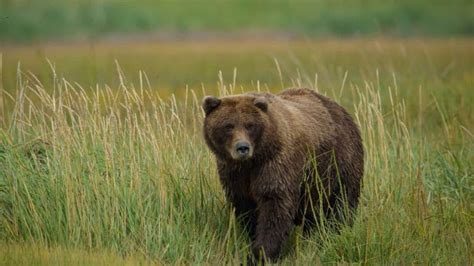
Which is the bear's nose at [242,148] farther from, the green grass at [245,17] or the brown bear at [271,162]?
the green grass at [245,17]

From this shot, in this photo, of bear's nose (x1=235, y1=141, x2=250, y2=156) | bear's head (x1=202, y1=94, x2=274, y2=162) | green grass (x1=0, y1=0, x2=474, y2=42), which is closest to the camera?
bear's nose (x1=235, y1=141, x2=250, y2=156)

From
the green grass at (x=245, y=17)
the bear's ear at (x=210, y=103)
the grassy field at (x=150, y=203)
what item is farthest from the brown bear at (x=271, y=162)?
the green grass at (x=245, y=17)

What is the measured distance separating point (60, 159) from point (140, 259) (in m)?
1.39

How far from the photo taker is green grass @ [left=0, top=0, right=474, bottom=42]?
88.6 ft

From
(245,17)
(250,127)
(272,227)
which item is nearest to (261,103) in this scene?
(250,127)

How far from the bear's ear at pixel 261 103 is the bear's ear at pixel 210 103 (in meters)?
0.29

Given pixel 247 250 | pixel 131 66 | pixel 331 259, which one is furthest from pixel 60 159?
pixel 131 66

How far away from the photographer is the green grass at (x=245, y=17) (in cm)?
2700

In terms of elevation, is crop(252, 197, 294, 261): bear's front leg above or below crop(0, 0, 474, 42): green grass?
above

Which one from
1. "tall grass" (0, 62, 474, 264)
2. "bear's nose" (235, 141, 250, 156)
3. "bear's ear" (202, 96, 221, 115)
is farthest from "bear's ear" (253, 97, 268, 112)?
"tall grass" (0, 62, 474, 264)

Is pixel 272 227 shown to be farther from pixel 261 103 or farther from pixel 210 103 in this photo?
pixel 210 103

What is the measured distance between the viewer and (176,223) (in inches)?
318

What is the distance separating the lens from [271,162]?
7824 mm

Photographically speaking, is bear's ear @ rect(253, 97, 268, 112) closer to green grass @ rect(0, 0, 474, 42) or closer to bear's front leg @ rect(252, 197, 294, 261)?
bear's front leg @ rect(252, 197, 294, 261)
